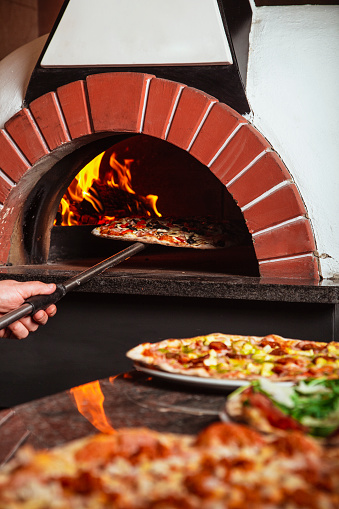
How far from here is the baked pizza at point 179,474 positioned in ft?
1.85

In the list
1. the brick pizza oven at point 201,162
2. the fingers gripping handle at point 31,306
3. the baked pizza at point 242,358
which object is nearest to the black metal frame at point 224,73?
the brick pizza oven at point 201,162

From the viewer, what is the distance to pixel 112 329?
213 cm

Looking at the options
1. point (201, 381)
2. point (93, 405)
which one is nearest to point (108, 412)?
point (93, 405)

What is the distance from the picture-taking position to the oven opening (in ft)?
8.43

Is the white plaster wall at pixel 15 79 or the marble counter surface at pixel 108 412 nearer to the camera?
the marble counter surface at pixel 108 412

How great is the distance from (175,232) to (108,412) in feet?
5.37

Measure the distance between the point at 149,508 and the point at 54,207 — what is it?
2.21 metres

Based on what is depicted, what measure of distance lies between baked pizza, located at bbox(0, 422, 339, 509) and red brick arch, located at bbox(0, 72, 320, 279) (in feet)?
4.51

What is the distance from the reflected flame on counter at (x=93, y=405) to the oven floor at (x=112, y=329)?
3.03 ft

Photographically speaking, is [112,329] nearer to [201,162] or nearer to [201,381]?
[201,162]

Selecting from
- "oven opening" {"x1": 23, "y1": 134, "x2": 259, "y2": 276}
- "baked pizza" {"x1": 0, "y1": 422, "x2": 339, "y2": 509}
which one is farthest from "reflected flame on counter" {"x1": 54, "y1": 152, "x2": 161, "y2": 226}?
"baked pizza" {"x1": 0, "y1": 422, "x2": 339, "y2": 509}

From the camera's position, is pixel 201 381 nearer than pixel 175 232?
Yes

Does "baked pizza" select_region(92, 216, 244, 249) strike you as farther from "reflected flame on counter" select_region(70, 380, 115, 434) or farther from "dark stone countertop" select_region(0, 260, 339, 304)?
"reflected flame on counter" select_region(70, 380, 115, 434)

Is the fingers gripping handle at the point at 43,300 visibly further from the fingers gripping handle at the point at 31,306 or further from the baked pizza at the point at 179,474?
the baked pizza at the point at 179,474
